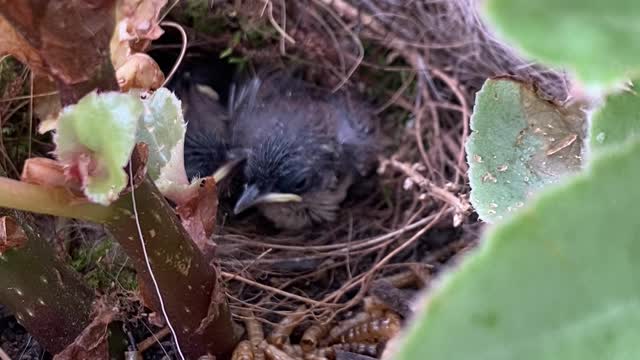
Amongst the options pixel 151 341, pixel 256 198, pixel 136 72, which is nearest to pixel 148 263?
pixel 136 72

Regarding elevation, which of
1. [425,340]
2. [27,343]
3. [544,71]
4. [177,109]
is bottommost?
[27,343]

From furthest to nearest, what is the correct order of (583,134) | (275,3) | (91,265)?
1. (275,3)
2. (91,265)
3. (583,134)

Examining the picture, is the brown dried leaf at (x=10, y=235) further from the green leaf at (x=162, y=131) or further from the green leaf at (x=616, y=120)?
the green leaf at (x=616, y=120)

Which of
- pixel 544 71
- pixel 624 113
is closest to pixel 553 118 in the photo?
pixel 624 113

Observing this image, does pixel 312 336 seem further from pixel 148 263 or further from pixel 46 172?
pixel 46 172

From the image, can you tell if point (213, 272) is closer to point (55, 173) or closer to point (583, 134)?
point (55, 173)

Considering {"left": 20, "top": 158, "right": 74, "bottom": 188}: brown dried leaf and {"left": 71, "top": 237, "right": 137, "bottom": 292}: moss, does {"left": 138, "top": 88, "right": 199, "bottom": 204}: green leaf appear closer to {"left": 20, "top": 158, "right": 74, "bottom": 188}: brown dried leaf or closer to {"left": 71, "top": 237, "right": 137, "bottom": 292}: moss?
{"left": 20, "top": 158, "right": 74, "bottom": 188}: brown dried leaf
